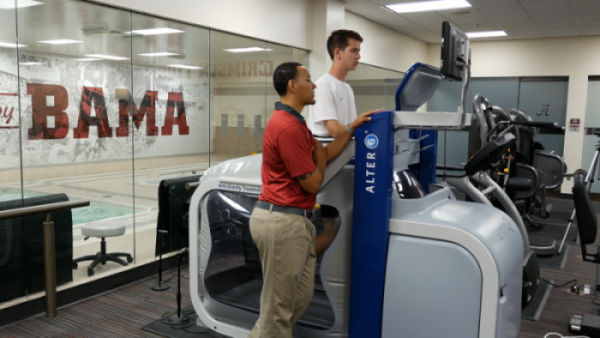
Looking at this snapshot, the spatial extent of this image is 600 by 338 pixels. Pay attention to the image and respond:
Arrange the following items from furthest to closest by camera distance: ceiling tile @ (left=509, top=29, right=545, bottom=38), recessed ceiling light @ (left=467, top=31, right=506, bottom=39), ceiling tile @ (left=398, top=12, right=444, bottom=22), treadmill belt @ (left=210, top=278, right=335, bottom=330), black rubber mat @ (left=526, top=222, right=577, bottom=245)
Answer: recessed ceiling light @ (left=467, top=31, right=506, bottom=39), ceiling tile @ (left=509, top=29, right=545, bottom=38), ceiling tile @ (left=398, top=12, right=444, bottom=22), black rubber mat @ (left=526, top=222, right=577, bottom=245), treadmill belt @ (left=210, top=278, right=335, bottom=330)

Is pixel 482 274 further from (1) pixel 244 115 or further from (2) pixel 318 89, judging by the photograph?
(1) pixel 244 115

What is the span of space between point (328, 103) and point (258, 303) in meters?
1.22

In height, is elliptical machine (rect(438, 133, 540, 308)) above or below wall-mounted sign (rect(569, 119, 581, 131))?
below

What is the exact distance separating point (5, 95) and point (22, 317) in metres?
1.49

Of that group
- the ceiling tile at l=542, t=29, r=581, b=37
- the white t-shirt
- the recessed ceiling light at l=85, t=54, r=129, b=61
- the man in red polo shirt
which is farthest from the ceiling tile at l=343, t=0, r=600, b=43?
the man in red polo shirt

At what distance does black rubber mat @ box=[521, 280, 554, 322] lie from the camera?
133 inches

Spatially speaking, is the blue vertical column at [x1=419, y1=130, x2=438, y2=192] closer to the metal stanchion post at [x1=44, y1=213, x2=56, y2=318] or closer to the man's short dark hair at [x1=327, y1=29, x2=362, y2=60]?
the man's short dark hair at [x1=327, y1=29, x2=362, y2=60]

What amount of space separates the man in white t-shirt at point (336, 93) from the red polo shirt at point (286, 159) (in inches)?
17.2

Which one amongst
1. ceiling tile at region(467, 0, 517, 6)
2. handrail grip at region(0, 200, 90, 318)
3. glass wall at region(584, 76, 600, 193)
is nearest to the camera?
handrail grip at region(0, 200, 90, 318)

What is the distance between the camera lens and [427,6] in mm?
Result: 6777

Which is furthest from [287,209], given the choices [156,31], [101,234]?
[156,31]

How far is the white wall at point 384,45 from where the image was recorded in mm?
7660

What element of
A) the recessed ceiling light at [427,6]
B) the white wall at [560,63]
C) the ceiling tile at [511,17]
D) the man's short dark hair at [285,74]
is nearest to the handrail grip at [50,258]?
the man's short dark hair at [285,74]

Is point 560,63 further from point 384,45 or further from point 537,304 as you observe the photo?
point 537,304
